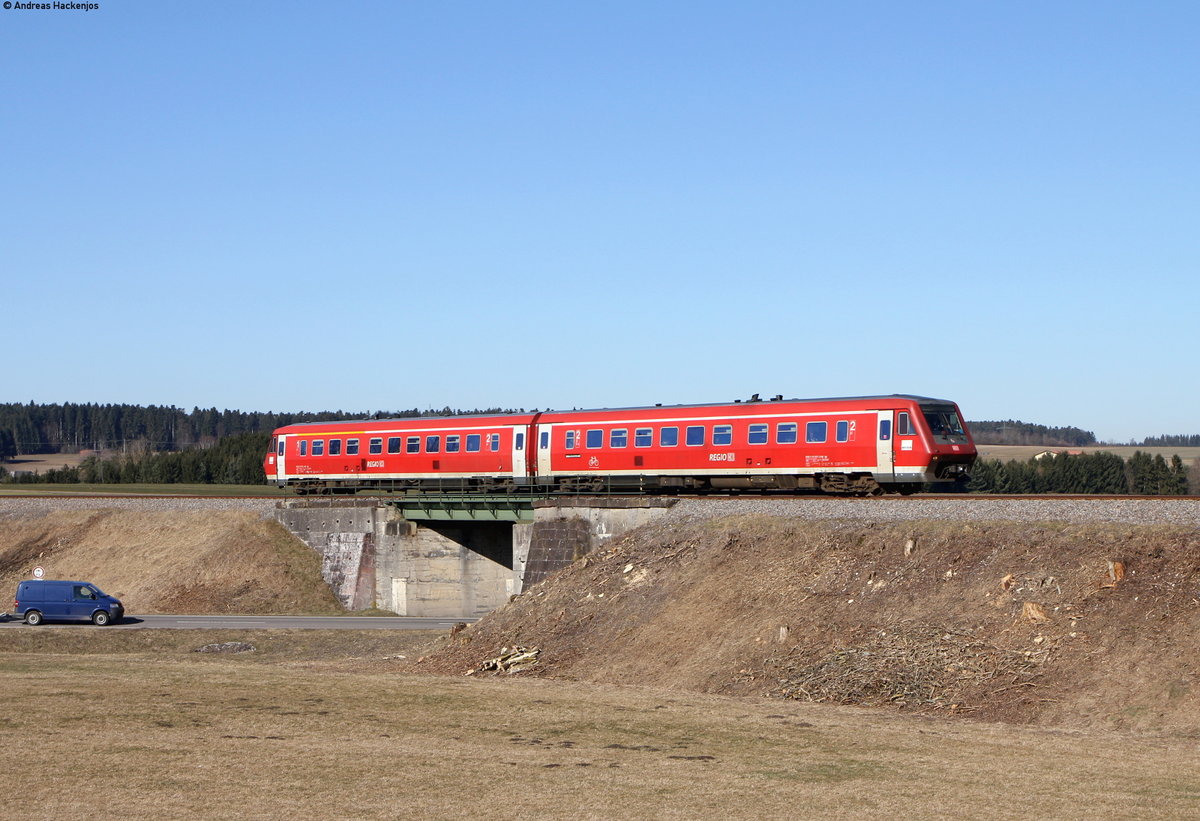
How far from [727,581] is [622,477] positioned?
14.0 meters

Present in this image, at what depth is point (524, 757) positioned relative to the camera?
1992 centimetres

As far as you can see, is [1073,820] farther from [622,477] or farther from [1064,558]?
[622,477]

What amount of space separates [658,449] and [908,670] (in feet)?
67.4

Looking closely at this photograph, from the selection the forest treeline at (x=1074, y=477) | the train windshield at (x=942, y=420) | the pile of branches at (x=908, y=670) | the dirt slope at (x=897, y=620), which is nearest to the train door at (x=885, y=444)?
the train windshield at (x=942, y=420)

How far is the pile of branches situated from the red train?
13727 millimetres

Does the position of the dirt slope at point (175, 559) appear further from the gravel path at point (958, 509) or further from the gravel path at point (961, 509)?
the gravel path at point (961, 509)

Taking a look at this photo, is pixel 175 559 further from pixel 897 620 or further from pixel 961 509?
pixel 897 620

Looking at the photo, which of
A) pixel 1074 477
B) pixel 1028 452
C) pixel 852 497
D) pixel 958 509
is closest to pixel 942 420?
pixel 852 497

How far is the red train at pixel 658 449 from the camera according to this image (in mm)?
41031

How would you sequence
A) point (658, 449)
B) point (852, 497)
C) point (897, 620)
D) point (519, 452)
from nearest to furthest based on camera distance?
point (897, 620), point (852, 497), point (658, 449), point (519, 452)

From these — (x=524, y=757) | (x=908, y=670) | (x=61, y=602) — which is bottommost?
(x=524, y=757)

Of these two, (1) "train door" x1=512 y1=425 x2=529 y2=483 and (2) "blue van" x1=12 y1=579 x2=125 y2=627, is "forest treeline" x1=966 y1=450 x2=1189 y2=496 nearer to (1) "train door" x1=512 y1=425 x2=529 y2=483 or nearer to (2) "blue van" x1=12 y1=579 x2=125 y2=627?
(1) "train door" x1=512 y1=425 x2=529 y2=483

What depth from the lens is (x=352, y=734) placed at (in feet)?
71.3

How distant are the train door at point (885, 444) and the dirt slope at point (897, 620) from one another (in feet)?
20.2
